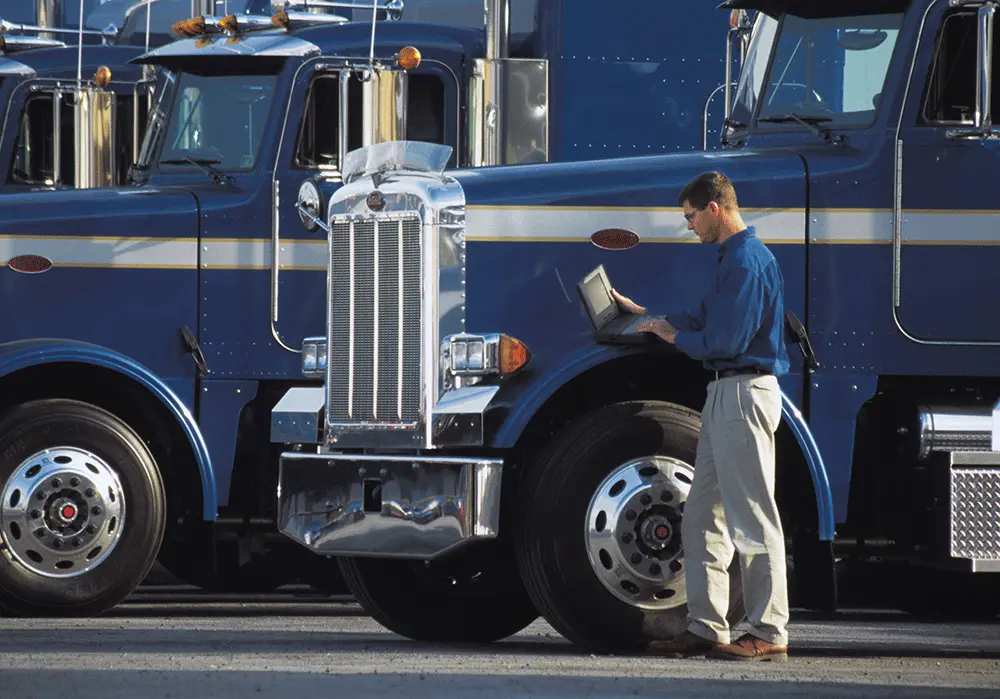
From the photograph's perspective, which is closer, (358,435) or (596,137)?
A: (358,435)

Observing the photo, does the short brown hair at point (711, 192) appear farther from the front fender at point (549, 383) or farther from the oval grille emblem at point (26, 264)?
the oval grille emblem at point (26, 264)

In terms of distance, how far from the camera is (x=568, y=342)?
8852 millimetres

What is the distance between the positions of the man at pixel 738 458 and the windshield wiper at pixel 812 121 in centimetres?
97

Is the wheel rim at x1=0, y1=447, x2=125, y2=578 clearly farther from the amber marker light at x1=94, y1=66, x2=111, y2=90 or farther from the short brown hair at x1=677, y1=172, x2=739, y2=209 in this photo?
the amber marker light at x1=94, y1=66, x2=111, y2=90

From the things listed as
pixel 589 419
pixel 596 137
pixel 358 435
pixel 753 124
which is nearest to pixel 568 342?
pixel 589 419

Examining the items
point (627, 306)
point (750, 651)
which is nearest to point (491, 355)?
point (627, 306)

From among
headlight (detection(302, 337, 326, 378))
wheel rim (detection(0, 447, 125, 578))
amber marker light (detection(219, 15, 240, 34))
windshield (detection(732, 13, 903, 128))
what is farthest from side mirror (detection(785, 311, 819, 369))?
amber marker light (detection(219, 15, 240, 34))

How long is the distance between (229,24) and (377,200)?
320 centimetres

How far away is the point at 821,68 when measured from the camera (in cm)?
948

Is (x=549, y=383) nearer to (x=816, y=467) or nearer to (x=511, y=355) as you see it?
(x=511, y=355)

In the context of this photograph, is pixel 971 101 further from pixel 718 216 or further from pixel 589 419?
pixel 589 419

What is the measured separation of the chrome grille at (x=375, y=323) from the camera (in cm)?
902

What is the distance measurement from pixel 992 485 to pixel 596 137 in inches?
131

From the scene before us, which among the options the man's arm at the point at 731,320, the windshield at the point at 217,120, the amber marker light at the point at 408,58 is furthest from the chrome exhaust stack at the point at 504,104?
the man's arm at the point at 731,320
